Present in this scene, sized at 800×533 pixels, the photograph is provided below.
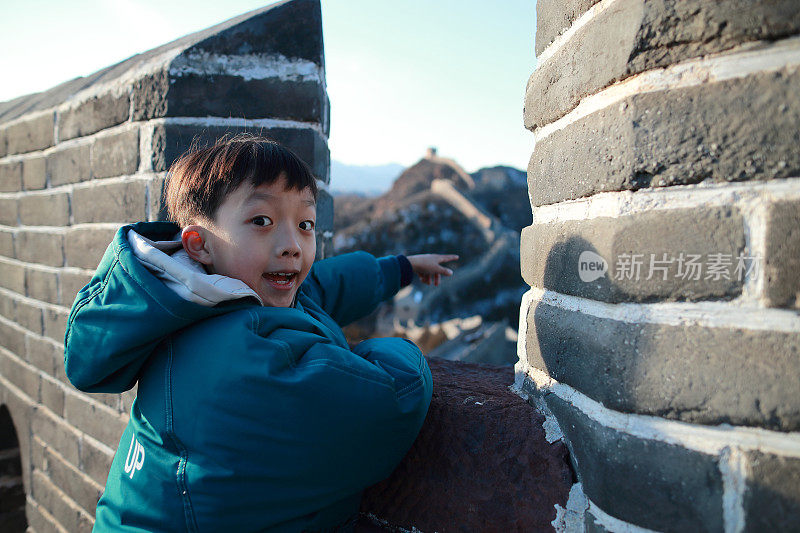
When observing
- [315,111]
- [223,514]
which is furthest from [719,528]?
[315,111]

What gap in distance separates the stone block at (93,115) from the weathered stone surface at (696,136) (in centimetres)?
159

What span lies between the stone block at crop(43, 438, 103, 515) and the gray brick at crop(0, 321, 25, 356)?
0.55 m

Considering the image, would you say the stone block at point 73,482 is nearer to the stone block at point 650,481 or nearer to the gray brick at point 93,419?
the gray brick at point 93,419

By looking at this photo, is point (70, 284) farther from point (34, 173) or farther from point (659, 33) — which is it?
point (659, 33)

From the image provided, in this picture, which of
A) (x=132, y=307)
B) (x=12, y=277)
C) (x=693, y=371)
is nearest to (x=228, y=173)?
(x=132, y=307)

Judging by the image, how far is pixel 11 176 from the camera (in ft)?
8.35

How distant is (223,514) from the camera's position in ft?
3.12

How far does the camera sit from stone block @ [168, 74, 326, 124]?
161 cm

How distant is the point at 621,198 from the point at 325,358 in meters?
0.63

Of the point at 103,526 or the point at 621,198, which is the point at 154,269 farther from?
the point at 621,198

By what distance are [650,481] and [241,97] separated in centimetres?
154

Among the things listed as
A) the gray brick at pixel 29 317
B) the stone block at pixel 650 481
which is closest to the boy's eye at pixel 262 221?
the stone block at pixel 650 481

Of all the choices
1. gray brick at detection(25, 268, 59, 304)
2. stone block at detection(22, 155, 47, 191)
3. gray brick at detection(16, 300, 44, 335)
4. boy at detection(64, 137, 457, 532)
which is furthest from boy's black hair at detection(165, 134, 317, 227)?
gray brick at detection(16, 300, 44, 335)

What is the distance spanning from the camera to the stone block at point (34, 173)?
7.32ft
